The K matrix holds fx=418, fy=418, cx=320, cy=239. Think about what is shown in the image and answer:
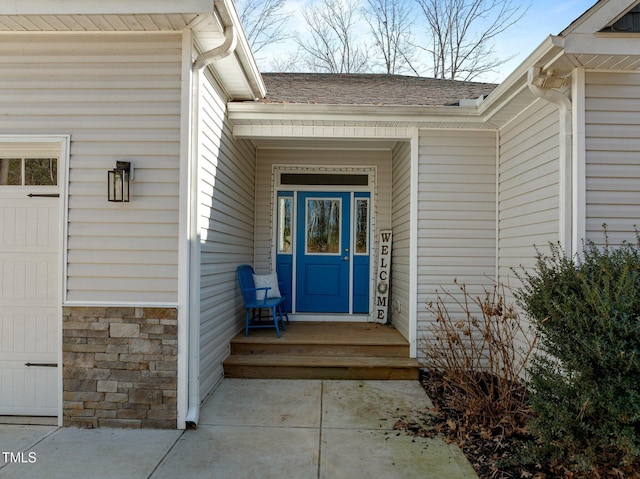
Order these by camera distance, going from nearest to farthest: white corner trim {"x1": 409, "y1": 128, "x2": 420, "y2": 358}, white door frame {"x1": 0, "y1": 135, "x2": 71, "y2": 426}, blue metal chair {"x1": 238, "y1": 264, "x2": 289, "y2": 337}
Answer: white door frame {"x1": 0, "y1": 135, "x2": 71, "y2": 426}, white corner trim {"x1": 409, "y1": 128, "x2": 420, "y2": 358}, blue metal chair {"x1": 238, "y1": 264, "x2": 289, "y2": 337}

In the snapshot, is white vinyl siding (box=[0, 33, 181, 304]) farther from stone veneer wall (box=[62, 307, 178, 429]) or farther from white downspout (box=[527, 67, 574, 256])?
white downspout (box=[527, 67, 574, 256])

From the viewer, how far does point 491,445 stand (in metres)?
2.84

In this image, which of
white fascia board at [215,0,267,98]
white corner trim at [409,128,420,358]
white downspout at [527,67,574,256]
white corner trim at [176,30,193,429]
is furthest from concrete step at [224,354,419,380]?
white fascia board at [215,0,267,98]

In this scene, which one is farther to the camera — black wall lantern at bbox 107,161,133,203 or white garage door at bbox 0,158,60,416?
white garage door at bbox 0,158,60,416

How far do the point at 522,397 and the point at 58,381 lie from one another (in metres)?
3.49

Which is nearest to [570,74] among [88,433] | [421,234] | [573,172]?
[573,172]

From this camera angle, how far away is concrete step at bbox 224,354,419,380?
161 inches

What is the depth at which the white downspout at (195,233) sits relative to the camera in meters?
3.09

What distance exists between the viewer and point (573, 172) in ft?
10.2

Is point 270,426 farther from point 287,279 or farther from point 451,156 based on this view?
point 451,156

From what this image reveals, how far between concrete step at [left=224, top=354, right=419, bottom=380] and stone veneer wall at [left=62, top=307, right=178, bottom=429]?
41.9 inches

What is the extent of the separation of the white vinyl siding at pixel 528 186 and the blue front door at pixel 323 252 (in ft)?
6.74

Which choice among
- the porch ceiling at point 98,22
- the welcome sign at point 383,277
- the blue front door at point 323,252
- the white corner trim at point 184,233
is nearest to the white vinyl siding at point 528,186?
the welcome sign at point 383,277

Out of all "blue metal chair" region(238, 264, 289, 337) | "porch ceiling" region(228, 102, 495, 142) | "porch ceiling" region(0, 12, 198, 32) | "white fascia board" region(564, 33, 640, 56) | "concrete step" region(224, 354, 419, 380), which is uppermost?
A: "porch ceiling" region(0, 12, 198, 32)
